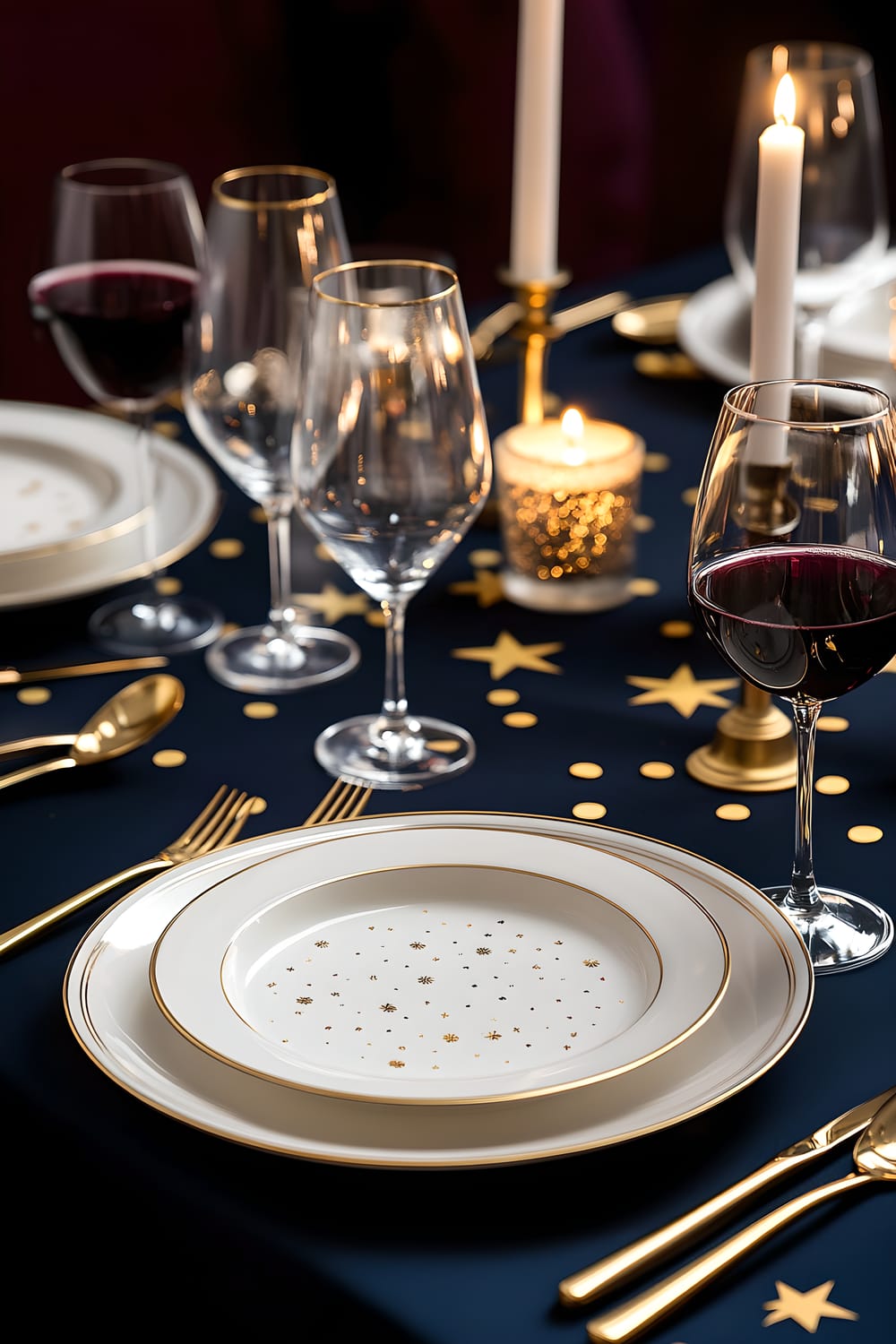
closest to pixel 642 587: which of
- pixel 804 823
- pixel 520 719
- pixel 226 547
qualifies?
pixel 520 719

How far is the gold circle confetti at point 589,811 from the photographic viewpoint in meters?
0.89

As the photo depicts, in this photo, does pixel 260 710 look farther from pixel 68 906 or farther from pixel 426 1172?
pixel 426 1172

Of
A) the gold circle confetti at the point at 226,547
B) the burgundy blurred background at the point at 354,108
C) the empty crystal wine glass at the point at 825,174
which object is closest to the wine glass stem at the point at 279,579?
the gold circle confetti at the point at 226,547

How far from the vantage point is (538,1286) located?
1.85ft

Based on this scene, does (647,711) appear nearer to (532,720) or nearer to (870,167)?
(532,720)

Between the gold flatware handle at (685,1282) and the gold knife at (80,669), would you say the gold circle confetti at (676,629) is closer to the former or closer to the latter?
the gold knife at (80,669)

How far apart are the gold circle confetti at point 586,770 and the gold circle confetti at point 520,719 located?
6 cm

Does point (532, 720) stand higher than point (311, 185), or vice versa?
point (311, 185)

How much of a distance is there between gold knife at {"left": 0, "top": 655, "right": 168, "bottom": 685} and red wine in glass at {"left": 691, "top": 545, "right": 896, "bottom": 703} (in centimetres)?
45

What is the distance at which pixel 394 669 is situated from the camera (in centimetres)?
98

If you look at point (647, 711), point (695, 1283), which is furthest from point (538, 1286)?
point (647, 711)

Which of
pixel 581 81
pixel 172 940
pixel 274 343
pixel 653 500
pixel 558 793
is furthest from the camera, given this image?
pixel 581 81

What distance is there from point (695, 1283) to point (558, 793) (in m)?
0.39

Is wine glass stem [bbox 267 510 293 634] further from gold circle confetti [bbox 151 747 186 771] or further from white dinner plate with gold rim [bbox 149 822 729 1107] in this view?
white dinner plate with gold rim [bbox 149 822 729 1107]
